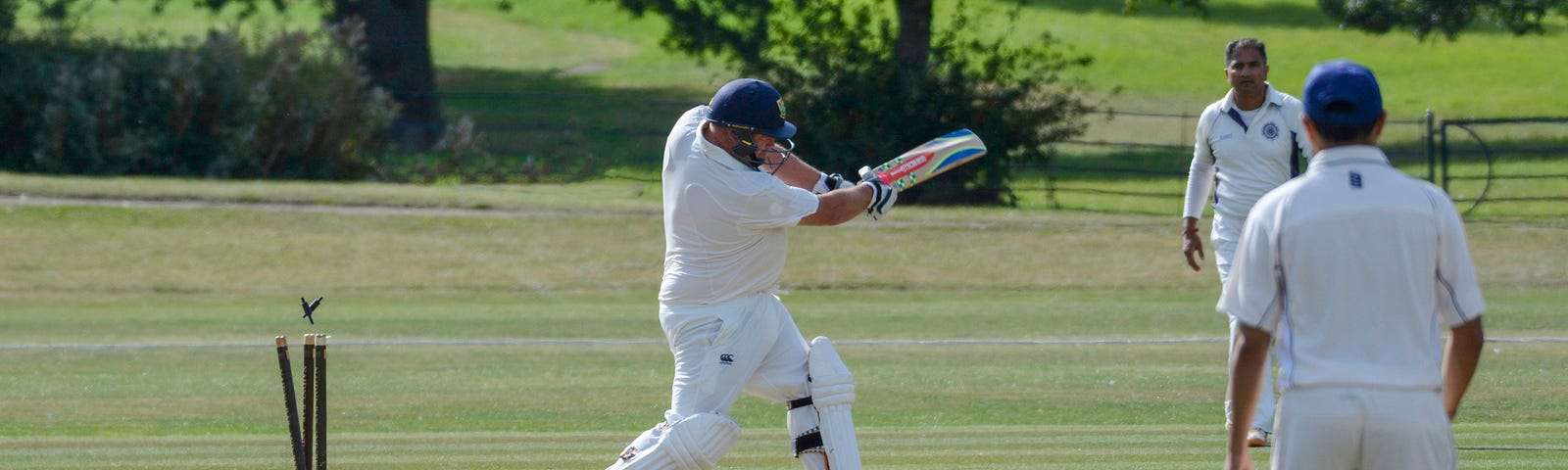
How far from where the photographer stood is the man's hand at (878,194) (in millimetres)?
6117

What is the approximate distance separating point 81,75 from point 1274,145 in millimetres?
20256

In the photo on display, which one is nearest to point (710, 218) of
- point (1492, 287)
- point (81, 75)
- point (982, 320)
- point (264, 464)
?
point (264, 464)

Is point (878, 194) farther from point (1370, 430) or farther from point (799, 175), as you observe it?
point (1370, 430)

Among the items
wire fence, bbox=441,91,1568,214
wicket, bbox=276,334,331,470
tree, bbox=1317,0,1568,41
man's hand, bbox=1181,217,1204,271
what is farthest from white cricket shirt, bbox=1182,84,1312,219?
tree, bbox=1317,0,1568,41

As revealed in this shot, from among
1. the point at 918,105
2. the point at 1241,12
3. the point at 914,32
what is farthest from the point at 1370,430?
the point at 1241,12

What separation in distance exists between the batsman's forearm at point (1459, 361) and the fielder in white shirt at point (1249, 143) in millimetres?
3944

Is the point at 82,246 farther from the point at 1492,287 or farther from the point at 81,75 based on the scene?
the point at 1492,287

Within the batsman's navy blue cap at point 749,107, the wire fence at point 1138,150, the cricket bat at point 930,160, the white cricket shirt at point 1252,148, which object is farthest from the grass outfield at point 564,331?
the wire fence at point 1138,150

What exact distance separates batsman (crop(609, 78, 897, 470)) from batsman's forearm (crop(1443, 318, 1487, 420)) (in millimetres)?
2246

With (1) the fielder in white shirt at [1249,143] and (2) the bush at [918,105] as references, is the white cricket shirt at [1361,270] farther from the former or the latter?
(2) the bush at [918,105]

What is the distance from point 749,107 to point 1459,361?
8.34ft

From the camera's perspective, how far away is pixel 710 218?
5.98m

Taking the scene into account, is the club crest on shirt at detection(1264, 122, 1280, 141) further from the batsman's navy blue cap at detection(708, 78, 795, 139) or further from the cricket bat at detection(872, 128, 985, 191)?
the batsman's navy blue cap at detection(708, 78, 795, 139)

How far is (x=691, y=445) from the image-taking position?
233 inches
